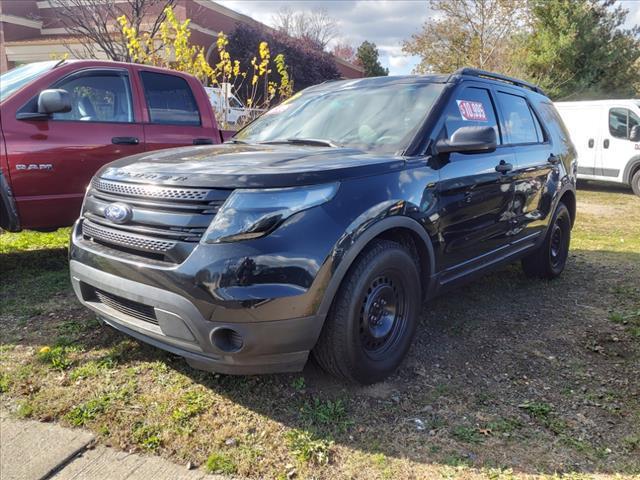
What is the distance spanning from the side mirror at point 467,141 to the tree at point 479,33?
20759mm

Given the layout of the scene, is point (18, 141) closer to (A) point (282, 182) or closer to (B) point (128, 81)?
(B) point (128, 81)

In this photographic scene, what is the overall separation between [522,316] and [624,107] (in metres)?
10.1

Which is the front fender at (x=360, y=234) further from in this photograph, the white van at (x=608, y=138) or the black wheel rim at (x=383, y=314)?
the white van at (x=608, y=138)

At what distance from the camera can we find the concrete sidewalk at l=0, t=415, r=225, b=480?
2.24 meters

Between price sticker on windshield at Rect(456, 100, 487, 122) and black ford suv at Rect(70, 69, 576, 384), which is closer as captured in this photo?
black ford suv at Rect(70, 69, 576, 384)

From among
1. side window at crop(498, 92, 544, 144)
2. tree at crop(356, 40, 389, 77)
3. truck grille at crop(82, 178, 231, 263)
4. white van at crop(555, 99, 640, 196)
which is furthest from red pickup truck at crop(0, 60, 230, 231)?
tree at crop(356, 40, 389, 77)

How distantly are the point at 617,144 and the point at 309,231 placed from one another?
12088 millimetres

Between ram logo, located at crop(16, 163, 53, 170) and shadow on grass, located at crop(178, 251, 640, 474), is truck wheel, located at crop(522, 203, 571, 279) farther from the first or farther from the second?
ram logo, located at crop(16, 163, 53, 170)

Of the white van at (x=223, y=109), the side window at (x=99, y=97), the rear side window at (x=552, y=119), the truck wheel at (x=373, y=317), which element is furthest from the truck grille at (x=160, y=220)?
the white van at (x=223, y=109)

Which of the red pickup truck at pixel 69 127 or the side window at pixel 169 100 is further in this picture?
the side window at pixel 169 100

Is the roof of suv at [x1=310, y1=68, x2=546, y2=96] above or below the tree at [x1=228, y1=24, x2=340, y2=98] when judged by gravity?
below

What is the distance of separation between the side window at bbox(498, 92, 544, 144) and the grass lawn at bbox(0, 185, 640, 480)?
4.88 feet

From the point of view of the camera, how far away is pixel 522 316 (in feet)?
13.6

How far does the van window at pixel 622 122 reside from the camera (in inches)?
461
